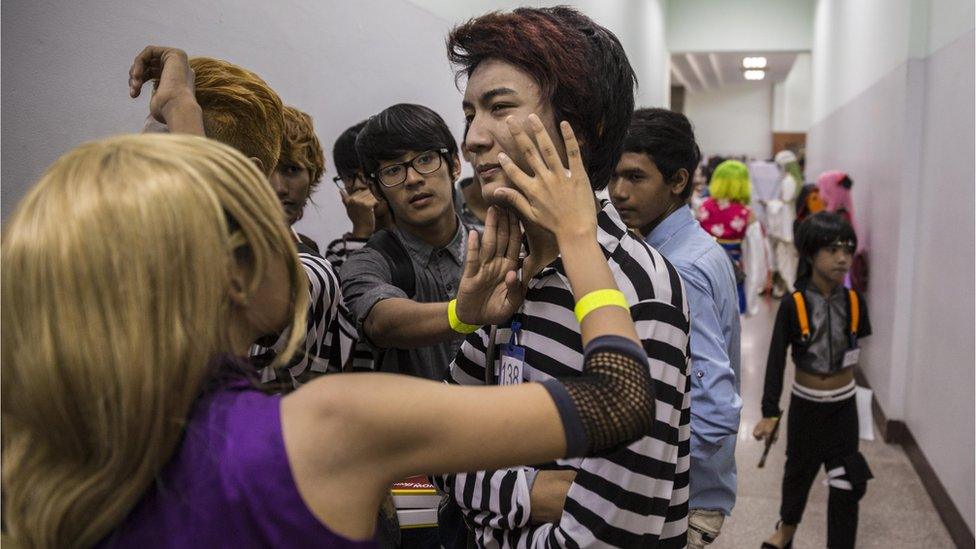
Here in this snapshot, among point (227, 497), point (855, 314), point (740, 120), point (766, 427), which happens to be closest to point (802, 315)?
point (855, 314)

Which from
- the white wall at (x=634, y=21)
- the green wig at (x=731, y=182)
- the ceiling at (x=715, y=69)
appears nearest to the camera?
the white wall at (x=634, y=21)

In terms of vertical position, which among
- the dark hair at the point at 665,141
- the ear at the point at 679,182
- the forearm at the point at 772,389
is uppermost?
the dark hair at the point at 665,141

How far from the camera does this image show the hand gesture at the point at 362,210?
255cm

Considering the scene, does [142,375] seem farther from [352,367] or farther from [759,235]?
[759,235]

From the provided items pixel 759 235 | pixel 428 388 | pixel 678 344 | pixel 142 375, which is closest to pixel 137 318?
pixel 142 375

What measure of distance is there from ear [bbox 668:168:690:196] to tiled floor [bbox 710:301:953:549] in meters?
1.87

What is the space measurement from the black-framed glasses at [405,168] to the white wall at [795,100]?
55.7 ft

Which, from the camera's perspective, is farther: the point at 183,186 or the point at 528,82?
the point at 528,82

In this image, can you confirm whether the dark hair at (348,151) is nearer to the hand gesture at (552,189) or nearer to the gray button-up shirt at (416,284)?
the gray button-up shirt at (416,284)

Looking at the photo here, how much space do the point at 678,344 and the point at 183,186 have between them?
2.44ft

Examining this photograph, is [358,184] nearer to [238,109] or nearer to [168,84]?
[238,109]

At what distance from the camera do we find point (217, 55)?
94.7 inches

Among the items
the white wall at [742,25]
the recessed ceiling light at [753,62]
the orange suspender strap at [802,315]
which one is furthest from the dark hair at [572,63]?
the recessed ceiling light at [753,62]

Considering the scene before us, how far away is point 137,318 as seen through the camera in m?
0.82
